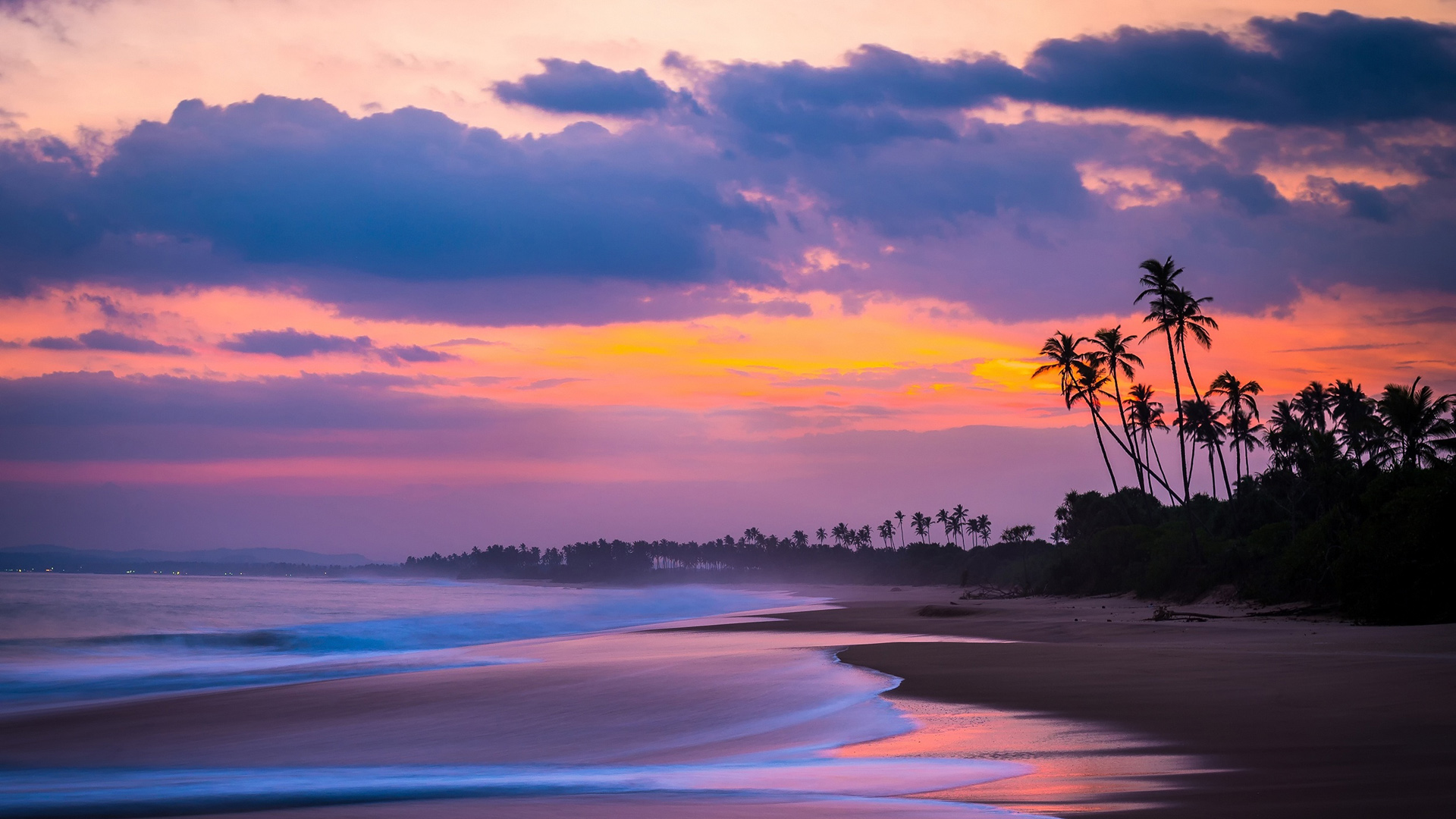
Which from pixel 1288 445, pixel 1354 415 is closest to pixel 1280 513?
pixel 1288 445

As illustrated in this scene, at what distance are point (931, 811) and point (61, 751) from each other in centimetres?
1011

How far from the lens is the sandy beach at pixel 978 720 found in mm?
6070

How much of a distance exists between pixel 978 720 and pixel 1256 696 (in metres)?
2.96

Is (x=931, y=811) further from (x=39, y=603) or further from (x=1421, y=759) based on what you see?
(x=39, y=603)

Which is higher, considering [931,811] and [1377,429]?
[1377,429]

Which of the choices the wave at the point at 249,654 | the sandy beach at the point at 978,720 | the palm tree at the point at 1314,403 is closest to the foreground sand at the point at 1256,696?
the sandy beach at the point at 978,720

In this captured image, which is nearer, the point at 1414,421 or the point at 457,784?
the point at 457,784

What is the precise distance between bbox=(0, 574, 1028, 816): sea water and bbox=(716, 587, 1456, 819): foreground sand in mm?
1507

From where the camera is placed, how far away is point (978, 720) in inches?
375

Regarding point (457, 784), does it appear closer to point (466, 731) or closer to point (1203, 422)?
point (466, 731)

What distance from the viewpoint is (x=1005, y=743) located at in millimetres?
8117

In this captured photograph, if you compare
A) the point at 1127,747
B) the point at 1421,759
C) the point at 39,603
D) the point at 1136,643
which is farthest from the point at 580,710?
the point at 39,603

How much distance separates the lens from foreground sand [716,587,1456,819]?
5.65 metres

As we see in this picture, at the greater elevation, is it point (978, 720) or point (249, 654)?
point (978, 720)
